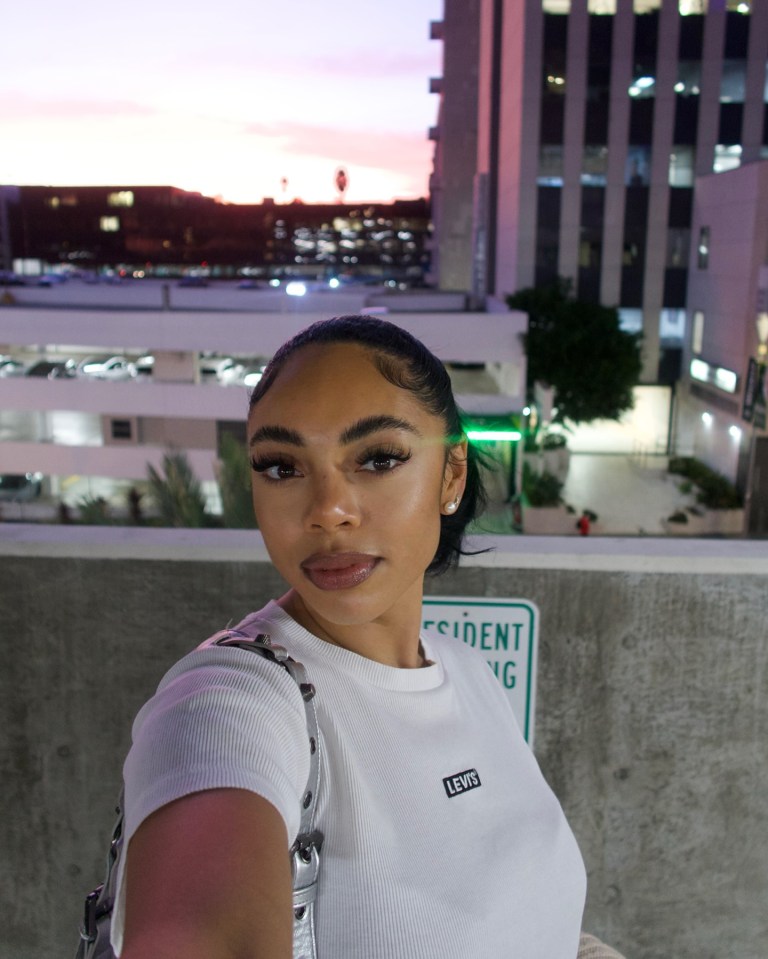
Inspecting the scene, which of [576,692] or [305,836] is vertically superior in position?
[305,836]

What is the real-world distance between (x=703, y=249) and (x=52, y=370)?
23467mm

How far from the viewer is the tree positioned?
95.3 feet

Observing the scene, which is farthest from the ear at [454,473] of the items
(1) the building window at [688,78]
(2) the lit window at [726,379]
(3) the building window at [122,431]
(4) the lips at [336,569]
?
(1) the building window at [688,78]

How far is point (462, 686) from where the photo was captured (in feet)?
5.49

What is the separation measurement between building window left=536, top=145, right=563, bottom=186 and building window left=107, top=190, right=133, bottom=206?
297ft

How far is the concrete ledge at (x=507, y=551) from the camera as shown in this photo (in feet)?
9.35

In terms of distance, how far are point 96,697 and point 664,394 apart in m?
34.4

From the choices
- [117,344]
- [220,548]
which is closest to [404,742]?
[220,548]

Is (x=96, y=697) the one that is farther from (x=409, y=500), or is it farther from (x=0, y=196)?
(x=0, y=196)

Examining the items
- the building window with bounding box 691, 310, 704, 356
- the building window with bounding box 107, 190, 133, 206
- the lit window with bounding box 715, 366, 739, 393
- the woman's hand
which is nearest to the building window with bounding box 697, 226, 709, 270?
the building window with bounding box 691, 310, 704, 356

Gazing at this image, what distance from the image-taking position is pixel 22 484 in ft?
100

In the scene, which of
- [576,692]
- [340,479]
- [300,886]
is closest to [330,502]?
[340,479]

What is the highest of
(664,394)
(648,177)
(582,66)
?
(582,66)

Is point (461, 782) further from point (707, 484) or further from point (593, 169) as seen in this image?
point (593, 169)
